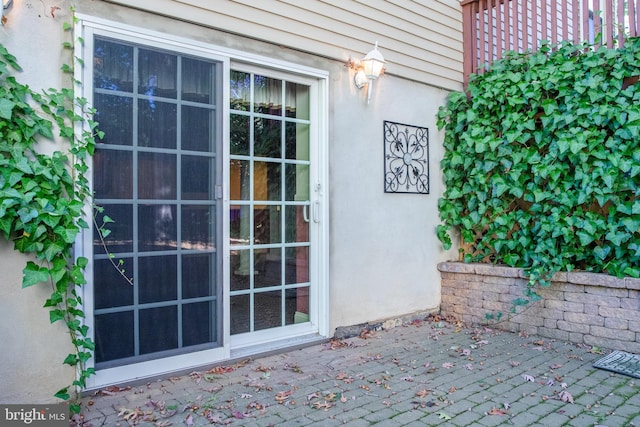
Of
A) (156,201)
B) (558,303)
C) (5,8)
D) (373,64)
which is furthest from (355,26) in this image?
(558,303)

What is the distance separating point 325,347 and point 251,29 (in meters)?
2.48

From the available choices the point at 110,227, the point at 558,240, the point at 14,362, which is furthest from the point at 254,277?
the point at 558,240

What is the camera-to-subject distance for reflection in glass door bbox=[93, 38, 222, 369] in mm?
2691

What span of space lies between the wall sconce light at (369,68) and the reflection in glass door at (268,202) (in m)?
0.49

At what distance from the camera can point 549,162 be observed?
3.82 metres

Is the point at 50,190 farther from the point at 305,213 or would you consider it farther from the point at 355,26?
the point at 355,26

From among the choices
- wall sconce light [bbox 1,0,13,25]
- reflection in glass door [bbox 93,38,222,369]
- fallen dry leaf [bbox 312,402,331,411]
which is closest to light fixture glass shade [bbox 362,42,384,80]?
reflection in glass door [bbox 93,38,222,369]

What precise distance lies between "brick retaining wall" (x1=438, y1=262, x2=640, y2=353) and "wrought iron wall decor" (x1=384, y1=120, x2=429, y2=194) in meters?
0.94

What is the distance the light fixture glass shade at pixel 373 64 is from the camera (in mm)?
3840

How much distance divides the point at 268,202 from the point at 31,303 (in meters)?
1.66

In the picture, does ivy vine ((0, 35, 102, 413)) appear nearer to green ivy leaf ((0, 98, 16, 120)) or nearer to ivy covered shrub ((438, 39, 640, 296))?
green ivy leaf ((0, 98, 16, 120))

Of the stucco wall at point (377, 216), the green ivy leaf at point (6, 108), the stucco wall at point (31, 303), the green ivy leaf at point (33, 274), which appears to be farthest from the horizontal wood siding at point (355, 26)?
the green ivy leaf at point (33, 274)

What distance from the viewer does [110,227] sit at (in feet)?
8.88

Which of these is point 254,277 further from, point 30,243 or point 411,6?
point 411,6
